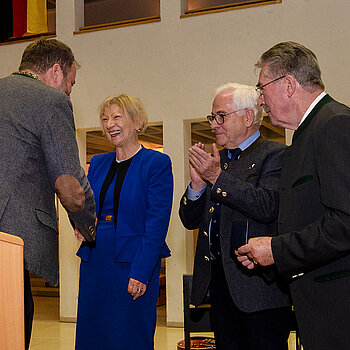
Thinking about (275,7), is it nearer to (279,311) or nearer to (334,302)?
(279,311)

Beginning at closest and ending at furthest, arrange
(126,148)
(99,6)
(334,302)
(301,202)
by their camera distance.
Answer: (334,302) < (301,202) < (126,148) < (99,6)

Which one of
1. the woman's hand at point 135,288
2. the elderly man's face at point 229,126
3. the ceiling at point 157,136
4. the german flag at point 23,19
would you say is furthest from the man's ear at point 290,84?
the german flag at point 23,19

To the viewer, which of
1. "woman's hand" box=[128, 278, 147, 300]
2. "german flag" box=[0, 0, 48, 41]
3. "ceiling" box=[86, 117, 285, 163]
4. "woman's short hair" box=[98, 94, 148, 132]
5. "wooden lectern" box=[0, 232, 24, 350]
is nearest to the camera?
"wooden lectern" box=[0, 232, 24, 350]

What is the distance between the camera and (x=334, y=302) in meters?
1.60

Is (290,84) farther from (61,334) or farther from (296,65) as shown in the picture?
(61,334)

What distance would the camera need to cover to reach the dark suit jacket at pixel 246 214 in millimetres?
2113

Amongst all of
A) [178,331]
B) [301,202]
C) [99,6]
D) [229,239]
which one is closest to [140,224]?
[229,239]

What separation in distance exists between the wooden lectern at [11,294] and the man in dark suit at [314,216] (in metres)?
0.82

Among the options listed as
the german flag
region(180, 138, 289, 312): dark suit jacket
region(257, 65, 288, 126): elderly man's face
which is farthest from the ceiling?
region(257, 65, 288, 126): elderly man's face

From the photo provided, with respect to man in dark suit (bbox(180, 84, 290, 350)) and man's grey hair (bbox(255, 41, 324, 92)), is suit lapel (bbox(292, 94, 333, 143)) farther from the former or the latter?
man in dark suit (bbox(180, 84, 290, 350))

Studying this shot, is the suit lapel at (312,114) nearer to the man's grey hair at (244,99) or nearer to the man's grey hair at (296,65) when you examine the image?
the man's grey hair at (296,65)

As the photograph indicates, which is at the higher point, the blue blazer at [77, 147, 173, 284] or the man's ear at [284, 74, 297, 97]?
the man's ear at [284, 74, 297, 97]

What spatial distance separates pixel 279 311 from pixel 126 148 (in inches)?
48.8

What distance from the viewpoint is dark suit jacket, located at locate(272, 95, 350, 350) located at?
61.8 inches
